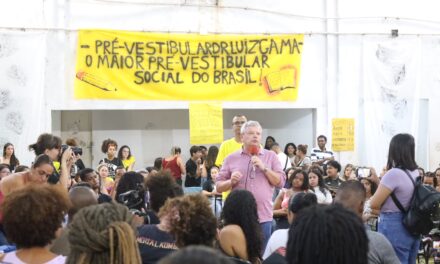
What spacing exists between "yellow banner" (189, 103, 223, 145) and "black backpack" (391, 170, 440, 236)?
8.01 meters

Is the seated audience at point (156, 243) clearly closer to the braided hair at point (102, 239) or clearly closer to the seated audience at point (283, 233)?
the seated audience at point (283, 233)

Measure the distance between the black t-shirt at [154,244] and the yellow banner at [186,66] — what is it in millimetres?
9569

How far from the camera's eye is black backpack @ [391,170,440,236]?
593cm

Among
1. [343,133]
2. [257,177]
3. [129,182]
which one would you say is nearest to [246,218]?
[257,177]

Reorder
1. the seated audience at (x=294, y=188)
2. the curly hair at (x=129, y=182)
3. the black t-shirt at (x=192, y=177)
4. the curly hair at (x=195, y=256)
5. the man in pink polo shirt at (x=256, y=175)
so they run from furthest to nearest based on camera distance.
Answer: the black t-shirt at (x=192, y=177) → the seated audience at (x=294, y=188) → the curly hair at (x=129, y=182) → the man in pink polo shirt at (x=256, y=175) → the curly hair at (x=195, y=256)

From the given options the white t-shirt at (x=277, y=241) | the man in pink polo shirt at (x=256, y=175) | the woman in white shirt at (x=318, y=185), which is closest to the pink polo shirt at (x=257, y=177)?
the man in pink polo shirt at (x=256, y=175)

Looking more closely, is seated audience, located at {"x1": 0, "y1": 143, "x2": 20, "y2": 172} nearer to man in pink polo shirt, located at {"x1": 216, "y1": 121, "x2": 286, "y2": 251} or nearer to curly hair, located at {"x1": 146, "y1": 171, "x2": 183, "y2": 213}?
man in pink polo shirt, located at {"x1": 216, "y1": 121, "x2": 286, "y2": 251}

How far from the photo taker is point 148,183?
5.05 metres

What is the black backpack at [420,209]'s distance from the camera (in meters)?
5.93

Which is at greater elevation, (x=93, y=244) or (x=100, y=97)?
(x=100, y=97)

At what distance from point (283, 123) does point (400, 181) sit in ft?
33.5

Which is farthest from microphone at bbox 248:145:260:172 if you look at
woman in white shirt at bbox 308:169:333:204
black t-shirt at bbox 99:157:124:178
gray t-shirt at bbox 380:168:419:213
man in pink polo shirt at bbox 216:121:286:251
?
black t-shirt at bbox 99:157:124:178

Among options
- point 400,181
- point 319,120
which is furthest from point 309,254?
point 319,120

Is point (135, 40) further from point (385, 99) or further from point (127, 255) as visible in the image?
point (127, 255)
